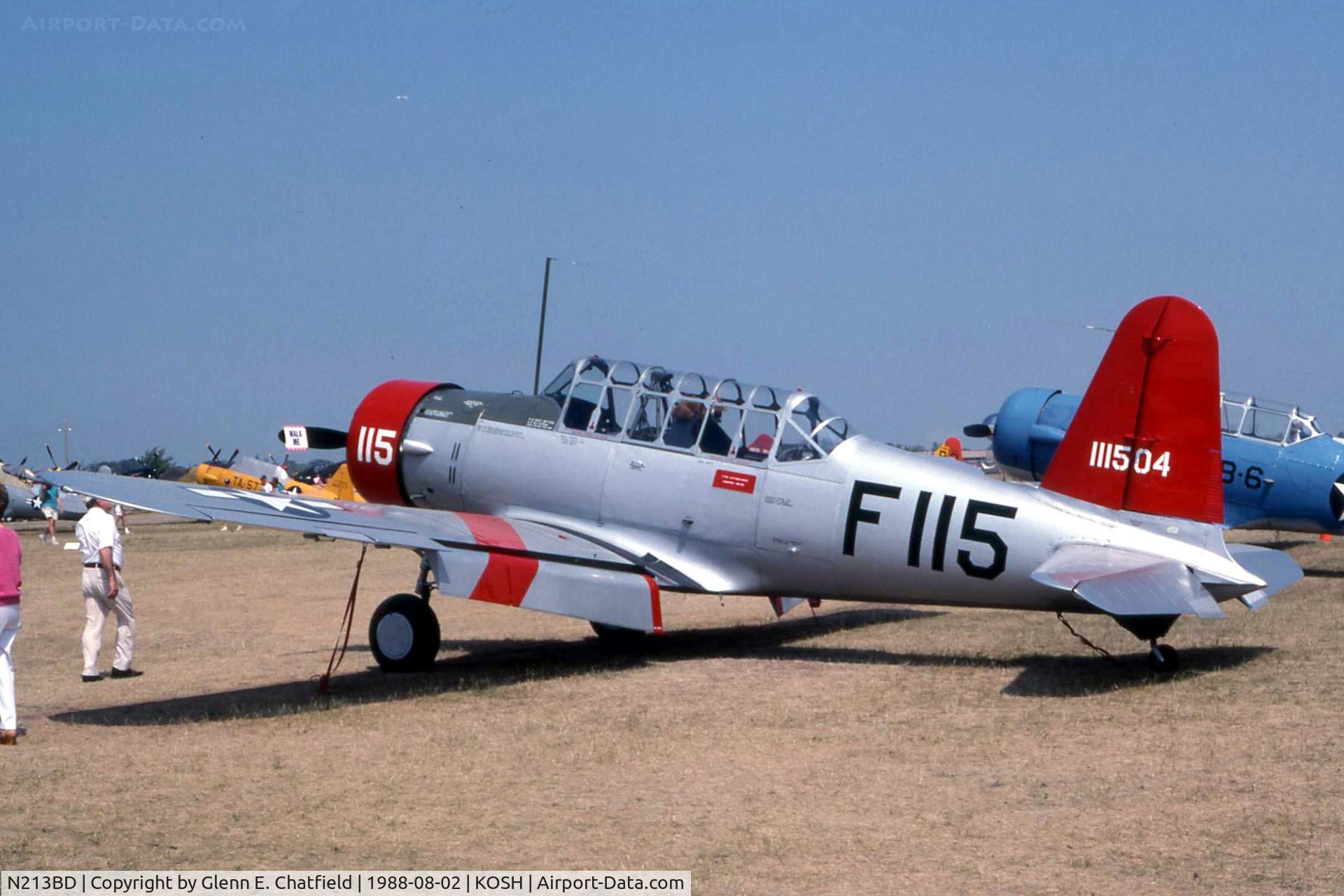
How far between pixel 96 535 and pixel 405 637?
2.45 m

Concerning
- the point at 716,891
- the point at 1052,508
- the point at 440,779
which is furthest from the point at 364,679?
the point at 716,891

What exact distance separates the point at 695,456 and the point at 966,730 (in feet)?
13.1

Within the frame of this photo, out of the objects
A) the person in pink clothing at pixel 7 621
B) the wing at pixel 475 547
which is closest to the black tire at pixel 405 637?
the wing at pixel 475 547

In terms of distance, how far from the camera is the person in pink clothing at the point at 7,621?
7.43 metres

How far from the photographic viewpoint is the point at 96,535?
9.99 metres

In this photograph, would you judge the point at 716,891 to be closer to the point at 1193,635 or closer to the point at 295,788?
the point at 295,788

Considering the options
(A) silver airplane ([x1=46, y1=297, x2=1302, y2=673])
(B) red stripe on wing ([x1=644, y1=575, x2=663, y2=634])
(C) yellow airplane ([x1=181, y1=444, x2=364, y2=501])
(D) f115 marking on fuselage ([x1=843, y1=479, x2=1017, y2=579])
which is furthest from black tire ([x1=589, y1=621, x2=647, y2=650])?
(C) yellow airplane ([x1=181, y1=444, x2=364, y2=501])

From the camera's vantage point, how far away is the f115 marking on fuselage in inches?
366

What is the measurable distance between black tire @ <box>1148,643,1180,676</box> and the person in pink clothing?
23.0 feet

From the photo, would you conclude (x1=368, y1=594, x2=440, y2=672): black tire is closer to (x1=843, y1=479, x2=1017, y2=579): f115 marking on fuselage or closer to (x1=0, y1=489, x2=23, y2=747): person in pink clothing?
(x1=0, y1=489, x2=23, y2=747): person in pink clothing

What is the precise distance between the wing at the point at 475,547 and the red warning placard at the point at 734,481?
90 cm

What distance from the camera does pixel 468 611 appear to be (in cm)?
1523

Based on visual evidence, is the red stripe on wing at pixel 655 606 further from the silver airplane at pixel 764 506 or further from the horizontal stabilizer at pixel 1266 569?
the horizontal stabilizer at pixel 1266 569

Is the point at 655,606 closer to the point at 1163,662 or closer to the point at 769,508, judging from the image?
the point at 769,508
